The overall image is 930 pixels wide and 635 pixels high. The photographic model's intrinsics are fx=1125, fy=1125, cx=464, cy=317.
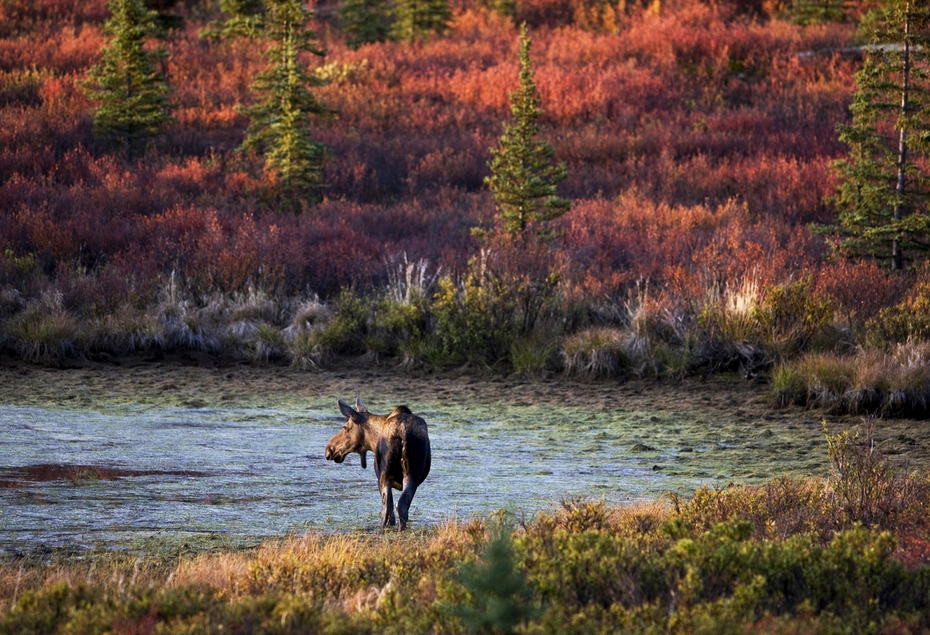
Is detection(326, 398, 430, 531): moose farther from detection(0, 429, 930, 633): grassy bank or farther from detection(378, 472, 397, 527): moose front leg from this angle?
detection(0, 429, 930, 633): grassy bank

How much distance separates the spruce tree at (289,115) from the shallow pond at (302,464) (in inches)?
378

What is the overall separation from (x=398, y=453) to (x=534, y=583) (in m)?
2.75

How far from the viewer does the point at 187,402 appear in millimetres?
13023

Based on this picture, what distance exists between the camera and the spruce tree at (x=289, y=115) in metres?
22.1

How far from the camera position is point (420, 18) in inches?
1485

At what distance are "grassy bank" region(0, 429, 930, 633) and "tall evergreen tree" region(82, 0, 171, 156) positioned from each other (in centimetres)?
1818

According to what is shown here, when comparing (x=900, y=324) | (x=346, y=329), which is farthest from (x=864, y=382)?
(x=346, y=329)

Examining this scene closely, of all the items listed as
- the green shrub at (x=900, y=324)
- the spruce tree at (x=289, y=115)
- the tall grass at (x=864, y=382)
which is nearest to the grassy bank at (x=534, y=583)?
the tall grass at (x=864, y=382)

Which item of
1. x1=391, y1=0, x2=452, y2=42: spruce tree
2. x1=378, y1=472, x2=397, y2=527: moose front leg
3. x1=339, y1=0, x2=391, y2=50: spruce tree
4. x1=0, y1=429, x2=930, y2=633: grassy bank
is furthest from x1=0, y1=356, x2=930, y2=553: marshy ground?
x1=391, y1=0, x2=452, y2=42: spruce tree

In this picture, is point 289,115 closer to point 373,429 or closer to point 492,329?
point 492,329

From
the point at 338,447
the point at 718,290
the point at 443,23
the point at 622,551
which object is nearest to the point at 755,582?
the point at 622,551

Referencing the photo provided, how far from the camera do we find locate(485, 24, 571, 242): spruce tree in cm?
1769

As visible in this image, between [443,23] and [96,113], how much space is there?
17.2m

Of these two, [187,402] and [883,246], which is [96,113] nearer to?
[187,402]
